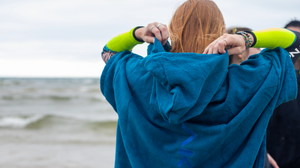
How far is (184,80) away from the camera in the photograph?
80cm

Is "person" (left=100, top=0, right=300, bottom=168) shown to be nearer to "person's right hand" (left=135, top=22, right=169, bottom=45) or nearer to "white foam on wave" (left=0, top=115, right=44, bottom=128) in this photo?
"person's right hand" (left=135, top=22, right=169, bottom=45)

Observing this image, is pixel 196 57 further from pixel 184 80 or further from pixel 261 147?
pixel 261 147

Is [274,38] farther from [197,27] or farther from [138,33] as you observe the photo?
[138,33]

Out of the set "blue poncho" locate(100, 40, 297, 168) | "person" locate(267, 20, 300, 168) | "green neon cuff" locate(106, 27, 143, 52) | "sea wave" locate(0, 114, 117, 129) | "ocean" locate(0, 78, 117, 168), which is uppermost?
"green neon cuff" locate(106, 27, 143, 52)

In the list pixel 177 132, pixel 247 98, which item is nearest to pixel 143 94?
pixel 177 132

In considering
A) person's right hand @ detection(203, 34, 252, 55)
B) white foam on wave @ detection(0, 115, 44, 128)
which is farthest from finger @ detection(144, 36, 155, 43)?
white foam on wave @ detection(0, 115, 44, 128)

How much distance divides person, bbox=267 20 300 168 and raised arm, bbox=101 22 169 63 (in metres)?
1.19

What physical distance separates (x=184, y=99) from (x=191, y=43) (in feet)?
1.10

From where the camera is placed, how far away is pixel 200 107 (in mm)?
845

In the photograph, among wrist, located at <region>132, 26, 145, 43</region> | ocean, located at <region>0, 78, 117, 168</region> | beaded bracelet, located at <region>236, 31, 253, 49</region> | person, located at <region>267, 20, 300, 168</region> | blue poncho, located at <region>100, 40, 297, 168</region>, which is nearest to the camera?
blue poncho, located at <region>100, 40, 297, 168</region>

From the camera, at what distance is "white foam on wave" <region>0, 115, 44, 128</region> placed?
20.2 feet

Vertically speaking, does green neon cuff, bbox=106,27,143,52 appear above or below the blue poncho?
above

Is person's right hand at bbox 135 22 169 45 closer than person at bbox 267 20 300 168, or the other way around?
person's right hand at bbox 135 22 169 45

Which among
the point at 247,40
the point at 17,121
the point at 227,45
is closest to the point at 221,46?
the point at 227,45
